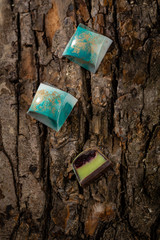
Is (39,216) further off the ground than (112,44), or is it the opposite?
(112,44)

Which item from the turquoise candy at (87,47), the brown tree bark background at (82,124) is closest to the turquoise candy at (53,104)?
the brown tree bark background at (82,124)

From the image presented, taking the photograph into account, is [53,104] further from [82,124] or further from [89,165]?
[89,165]

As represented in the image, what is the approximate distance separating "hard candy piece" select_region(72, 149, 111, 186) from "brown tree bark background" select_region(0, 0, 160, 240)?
3 centimetres

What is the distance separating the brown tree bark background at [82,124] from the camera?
2.33 feet

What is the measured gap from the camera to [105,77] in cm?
72

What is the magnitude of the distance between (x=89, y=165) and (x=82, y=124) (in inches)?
6.4

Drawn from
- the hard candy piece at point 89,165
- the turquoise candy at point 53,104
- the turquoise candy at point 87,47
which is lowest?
the hard candy piece at point 89,165

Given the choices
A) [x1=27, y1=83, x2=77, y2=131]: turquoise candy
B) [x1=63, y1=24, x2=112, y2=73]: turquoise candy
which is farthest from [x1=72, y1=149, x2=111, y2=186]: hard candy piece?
[x1=63, y1=24, x2=112, y2=73]: turquoise candy

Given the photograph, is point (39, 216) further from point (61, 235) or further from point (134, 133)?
point (134, 133)

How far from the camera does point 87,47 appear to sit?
68cm

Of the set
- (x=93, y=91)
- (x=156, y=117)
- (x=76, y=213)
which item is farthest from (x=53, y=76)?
(x=76, y=213)

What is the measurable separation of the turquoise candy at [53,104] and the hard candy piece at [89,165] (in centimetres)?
15

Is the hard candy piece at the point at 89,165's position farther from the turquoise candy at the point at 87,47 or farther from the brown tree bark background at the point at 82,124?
the turquoise candy at the point at 87,47

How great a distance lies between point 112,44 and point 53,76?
A: 27 cm
